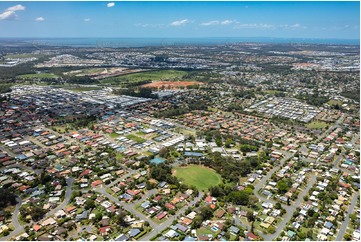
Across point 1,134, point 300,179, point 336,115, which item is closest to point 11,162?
point 1,134

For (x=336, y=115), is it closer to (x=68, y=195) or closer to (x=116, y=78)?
(x=68, y=195)

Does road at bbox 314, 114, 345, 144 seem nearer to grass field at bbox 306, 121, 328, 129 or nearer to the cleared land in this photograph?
grass field at bbox 306, 121, 328, 129

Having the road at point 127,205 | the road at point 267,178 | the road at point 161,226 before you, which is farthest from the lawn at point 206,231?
the road at point 267,178

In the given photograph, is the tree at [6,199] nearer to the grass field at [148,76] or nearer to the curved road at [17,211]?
the curved road at [17,211]

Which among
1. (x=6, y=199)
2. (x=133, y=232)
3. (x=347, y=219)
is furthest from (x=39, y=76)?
(x=347, y=219)

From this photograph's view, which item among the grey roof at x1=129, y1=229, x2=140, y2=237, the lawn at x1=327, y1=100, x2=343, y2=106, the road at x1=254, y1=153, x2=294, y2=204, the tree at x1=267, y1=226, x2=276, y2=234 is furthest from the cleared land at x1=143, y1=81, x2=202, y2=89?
the tree at x1=267, y1=226, x2=276, y2=234

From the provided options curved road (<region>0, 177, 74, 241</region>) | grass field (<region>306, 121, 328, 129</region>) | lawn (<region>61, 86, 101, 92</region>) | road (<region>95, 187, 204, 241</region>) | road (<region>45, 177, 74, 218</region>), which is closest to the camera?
curved road (<region>0, 177, 74, 241</region>)
